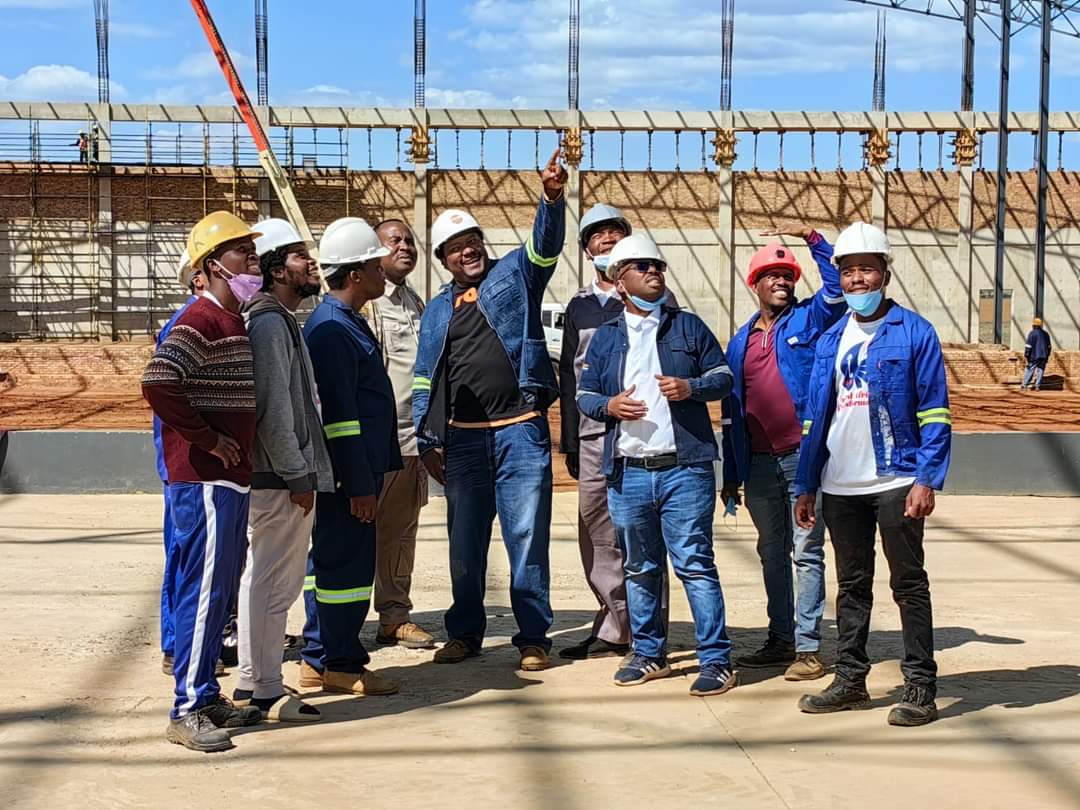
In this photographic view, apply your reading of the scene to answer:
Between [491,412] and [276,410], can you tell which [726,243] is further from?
[276,410]

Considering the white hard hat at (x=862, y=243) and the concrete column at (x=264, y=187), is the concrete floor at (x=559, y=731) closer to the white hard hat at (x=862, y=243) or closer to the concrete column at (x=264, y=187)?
the white hard hat at (x=862, y=243)

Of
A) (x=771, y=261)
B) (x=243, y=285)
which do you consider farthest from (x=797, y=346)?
(x=243, y=285)

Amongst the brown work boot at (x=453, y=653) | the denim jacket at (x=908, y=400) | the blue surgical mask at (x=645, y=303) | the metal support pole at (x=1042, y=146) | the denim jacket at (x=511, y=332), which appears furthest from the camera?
the metal support pole at (x=1042, y=146)

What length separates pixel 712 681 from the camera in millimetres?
5676

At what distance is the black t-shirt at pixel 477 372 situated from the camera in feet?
20.5

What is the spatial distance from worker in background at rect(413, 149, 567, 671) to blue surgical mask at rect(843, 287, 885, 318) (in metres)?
1.42

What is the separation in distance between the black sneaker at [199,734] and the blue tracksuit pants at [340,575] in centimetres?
85

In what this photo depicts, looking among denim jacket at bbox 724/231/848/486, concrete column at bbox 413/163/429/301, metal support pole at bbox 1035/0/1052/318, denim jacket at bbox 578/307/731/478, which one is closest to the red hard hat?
denim jacket at bbox 724/231/848/486

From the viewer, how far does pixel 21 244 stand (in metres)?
38.6

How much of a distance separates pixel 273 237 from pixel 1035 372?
27093 millimetres

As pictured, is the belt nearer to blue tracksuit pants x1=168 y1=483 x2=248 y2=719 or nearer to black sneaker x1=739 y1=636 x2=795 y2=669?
black sneaker x1=739 y1=636 x2=795 y2=669

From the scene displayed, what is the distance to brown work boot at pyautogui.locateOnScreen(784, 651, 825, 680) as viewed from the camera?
589cm

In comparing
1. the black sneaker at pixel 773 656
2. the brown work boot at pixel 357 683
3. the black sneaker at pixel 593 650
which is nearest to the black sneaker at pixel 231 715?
the brown work boot at pixel 357 683

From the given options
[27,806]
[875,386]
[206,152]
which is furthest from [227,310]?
[206,152]
